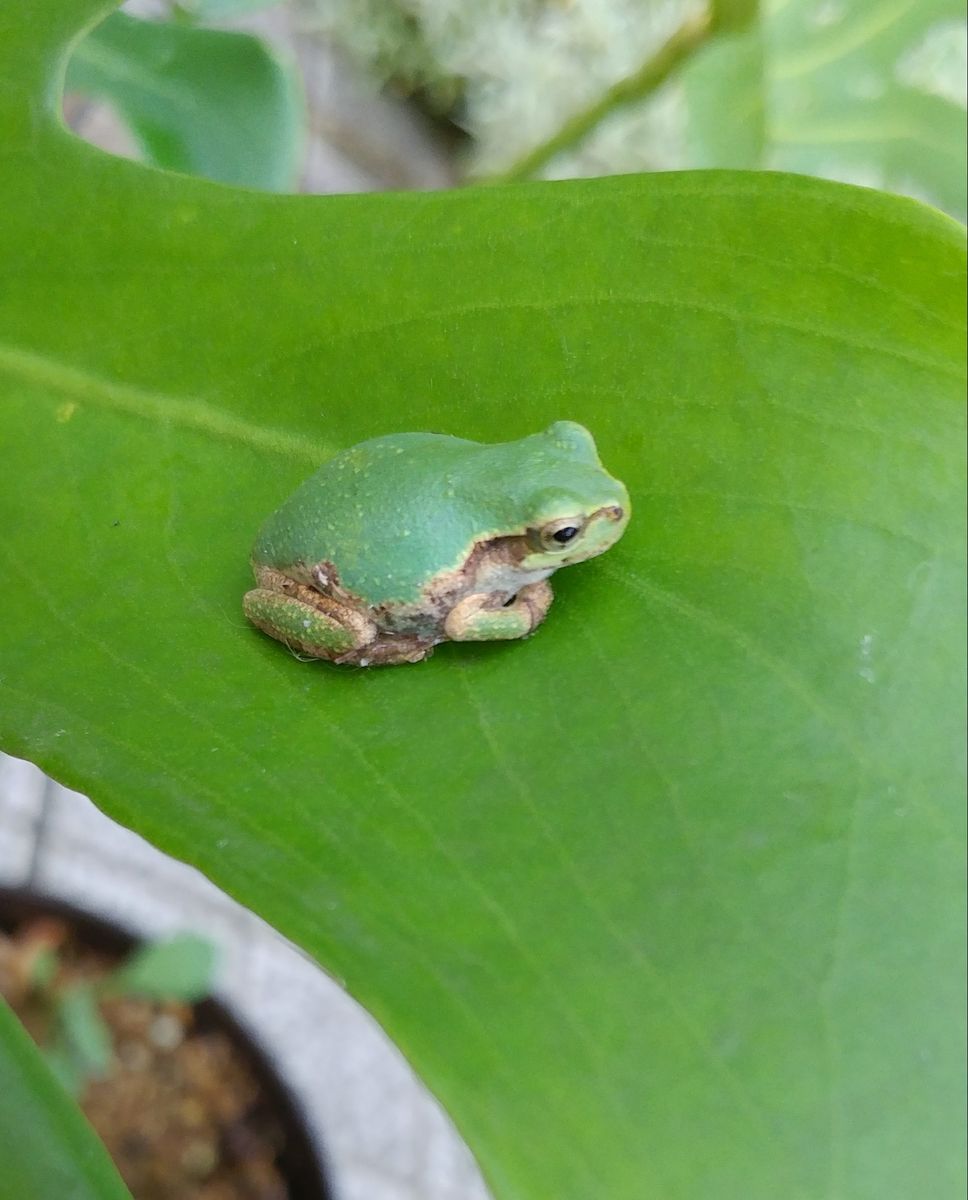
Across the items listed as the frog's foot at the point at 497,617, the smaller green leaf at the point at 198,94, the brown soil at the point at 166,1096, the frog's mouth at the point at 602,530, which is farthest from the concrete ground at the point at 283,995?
the frog's mouth at the point at 602,530

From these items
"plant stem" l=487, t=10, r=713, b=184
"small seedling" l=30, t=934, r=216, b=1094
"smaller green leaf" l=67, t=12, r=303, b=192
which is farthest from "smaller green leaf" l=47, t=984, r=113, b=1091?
"plant stem" l=487, t=10, r=713, b=184

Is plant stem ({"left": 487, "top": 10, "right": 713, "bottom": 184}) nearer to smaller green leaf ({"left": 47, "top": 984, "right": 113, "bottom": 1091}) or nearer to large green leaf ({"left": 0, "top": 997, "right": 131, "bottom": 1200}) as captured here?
large green leaf ({"left": 0, "top": 997, "right": 131, "bottom": 1200})

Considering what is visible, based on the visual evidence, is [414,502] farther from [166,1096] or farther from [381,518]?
[166,1096]

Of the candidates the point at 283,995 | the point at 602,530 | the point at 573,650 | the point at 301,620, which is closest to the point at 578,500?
the point at 602,530

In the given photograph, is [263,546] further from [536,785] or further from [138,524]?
[536,785]

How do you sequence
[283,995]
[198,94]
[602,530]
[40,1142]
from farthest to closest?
[283,995] → [198,94] → [602,530] → [40,1142]
